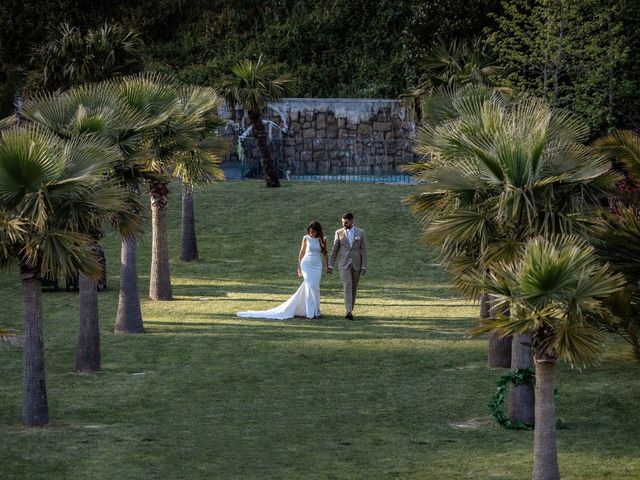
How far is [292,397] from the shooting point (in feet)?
51.0

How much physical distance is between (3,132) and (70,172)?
0.83m

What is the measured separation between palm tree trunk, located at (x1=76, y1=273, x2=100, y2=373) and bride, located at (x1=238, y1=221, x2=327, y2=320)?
17.4ft

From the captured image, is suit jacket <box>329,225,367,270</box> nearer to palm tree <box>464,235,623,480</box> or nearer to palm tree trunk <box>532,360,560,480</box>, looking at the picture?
palm tree <box>464,235,623,480</box>

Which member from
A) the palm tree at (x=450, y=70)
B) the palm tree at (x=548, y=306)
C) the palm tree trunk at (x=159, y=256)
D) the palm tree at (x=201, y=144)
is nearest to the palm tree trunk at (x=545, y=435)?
the palm tree at (x=548, y=306)

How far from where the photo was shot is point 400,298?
24.4 meters

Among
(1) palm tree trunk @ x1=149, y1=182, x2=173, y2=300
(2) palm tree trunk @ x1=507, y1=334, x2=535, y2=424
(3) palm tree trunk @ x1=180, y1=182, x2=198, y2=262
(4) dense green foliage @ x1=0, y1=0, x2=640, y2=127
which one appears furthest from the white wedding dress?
(4) dense green foliage @ x1=0, y1=0, x2=640, y2=127

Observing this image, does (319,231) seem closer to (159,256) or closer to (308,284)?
(308,284)

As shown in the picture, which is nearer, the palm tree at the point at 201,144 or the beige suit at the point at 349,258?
the palm tree at the point at 201,144

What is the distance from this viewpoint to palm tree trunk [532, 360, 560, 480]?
11.4m

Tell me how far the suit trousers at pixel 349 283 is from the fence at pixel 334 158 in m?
17.9

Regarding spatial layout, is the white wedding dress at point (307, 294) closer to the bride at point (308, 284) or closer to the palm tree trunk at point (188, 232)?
the bride at point (308, 284)

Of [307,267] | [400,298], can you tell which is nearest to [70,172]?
[307,267]

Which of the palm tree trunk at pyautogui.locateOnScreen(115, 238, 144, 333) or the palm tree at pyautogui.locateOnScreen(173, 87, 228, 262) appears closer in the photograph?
the palm tree at pyautogui.locateOnScreen(173, 87, 228, 262)

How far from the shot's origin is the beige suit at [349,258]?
69.6 ft
